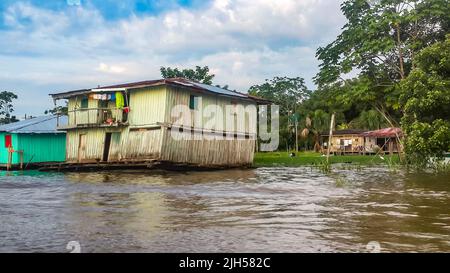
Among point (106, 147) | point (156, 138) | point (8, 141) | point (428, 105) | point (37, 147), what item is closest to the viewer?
point (428, 105)

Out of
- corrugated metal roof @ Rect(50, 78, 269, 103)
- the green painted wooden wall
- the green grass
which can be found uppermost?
corrugated metal roof @ Rect(50, 78, 269, 103)

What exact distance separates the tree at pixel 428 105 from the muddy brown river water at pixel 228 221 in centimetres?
547

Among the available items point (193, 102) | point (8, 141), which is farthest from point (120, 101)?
point (8, 141)

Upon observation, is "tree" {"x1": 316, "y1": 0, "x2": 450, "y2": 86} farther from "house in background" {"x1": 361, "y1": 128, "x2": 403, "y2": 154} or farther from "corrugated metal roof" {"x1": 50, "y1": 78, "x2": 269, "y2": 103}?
"house in background" {"x1": 361, "y1": 128, "x2": 403, "y2": 154}

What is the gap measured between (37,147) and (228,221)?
2391 centimetres

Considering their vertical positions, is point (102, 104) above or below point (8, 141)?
above

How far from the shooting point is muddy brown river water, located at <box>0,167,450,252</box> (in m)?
5.60

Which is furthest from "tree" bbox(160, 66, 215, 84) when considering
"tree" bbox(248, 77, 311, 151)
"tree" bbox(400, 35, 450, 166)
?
"tree" bbox(400, 35, 450, 166)

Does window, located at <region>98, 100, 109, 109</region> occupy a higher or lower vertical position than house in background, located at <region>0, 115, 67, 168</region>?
higher

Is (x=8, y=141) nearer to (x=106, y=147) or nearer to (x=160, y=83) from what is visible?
(x=106, y=147)

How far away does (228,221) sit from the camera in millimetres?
7367

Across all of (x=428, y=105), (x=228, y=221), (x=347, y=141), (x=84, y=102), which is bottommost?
(x=228, y=221)

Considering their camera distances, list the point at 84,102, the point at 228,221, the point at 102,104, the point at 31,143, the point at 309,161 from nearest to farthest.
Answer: the point at 228,221, the point at 102,104, the point at 84,102, the point at 31,143, the point at 309,161

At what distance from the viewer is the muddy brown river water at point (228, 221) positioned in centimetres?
560
